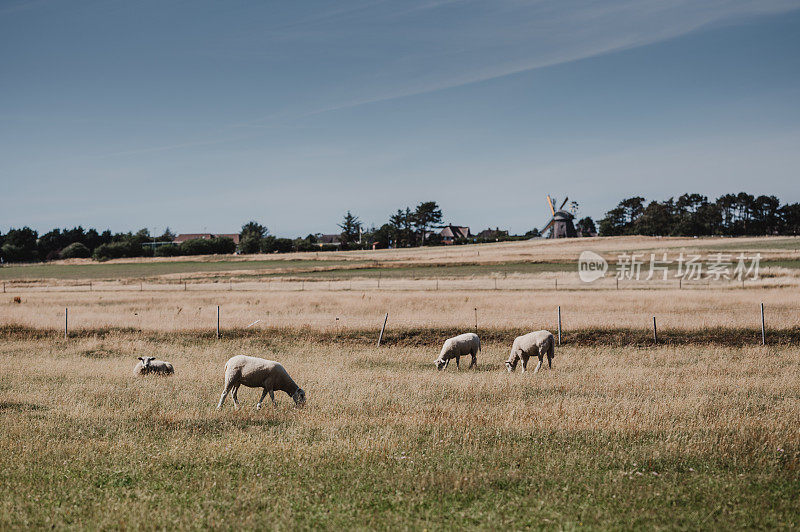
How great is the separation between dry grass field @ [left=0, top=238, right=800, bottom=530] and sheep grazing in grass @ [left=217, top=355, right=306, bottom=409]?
42cm

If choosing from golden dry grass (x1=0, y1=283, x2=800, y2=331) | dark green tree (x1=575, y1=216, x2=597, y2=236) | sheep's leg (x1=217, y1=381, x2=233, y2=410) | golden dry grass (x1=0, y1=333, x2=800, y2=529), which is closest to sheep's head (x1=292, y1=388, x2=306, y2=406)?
golden dry grass (x1=0, y1=333, x2=800, y2=529)

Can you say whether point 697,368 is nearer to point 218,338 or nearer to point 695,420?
point 695,420

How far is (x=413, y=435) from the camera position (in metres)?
12.3

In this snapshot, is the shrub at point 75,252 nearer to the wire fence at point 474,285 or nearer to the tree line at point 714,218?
the wire fence at point 474,285

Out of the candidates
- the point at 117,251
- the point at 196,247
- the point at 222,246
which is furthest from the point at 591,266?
the point at 117,251

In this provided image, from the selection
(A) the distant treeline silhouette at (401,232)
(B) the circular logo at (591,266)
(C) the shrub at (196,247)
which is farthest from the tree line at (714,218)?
(C) the shrub at (196,247)

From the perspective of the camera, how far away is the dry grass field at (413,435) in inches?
344

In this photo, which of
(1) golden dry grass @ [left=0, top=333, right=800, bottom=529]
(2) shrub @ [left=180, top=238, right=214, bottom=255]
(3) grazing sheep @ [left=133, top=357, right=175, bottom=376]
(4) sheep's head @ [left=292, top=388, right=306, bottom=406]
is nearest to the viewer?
(1) golden dry grass @ [left=0, top=333, right=800, bottom=529]

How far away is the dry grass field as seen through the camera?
8.73m

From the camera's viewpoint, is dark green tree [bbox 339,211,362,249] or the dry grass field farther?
dark green tree [bbox 339,211,362,249]

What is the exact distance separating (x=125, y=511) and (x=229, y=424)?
15.3 feet

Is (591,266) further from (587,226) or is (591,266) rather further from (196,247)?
(587,226)

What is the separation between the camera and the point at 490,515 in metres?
8.50

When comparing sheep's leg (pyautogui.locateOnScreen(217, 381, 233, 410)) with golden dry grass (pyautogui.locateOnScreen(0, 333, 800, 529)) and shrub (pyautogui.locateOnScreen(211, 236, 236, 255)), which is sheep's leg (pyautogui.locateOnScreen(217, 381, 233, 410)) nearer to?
A: golden dry grass (pyautogui.locateOnScreen(0, 333, 800, 529))
